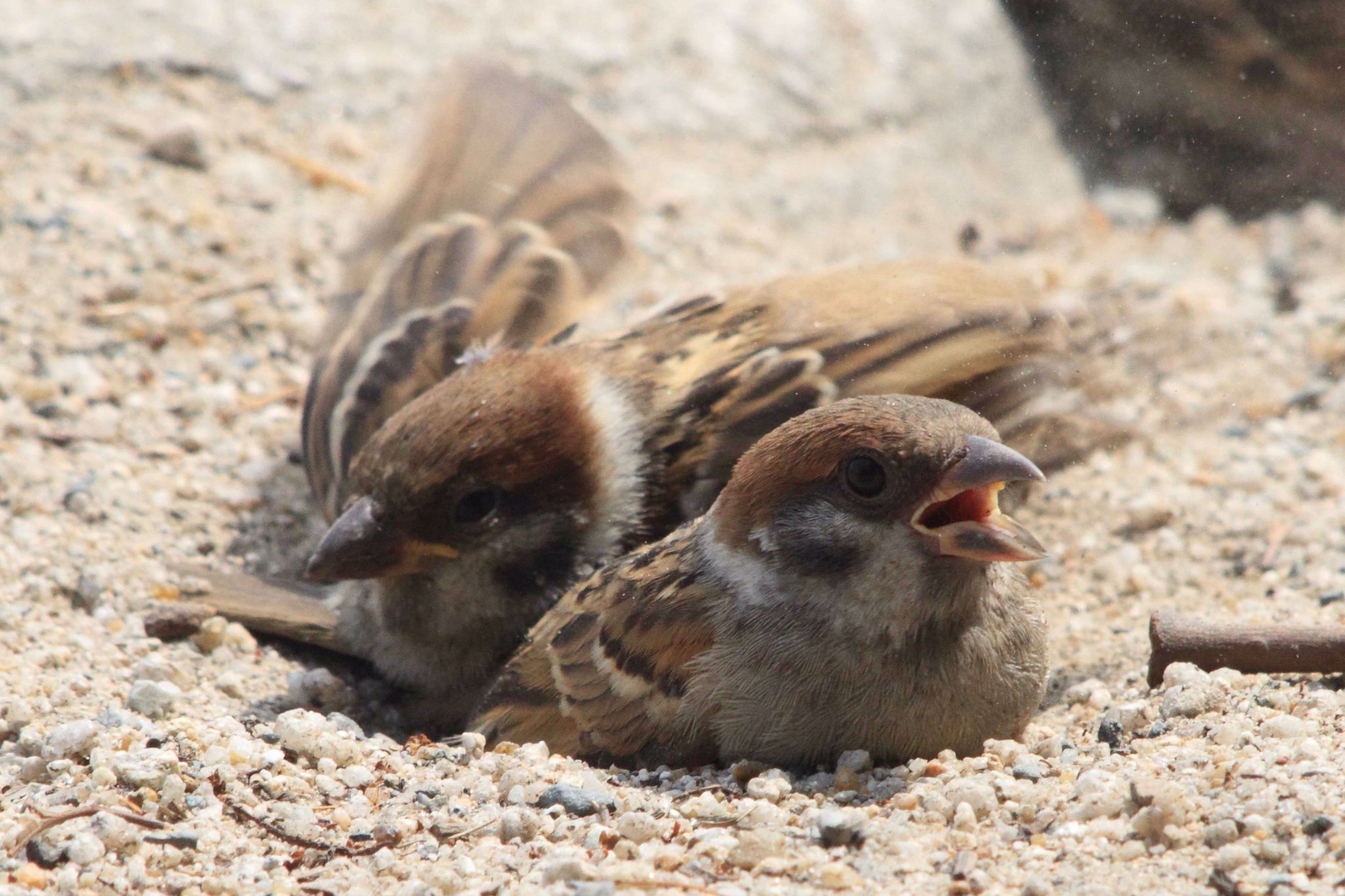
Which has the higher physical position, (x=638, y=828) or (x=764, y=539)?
(x=764, y=539)

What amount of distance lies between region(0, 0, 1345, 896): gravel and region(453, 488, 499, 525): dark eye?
1.78 feet

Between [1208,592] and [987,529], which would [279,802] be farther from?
[1208,592]

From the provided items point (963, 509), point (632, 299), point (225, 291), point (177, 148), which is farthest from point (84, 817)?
point (177, 148)

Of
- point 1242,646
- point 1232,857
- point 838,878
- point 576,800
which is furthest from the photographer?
point 1242,646

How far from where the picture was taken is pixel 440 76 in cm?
519

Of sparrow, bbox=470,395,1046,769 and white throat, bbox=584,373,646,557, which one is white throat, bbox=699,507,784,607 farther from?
white throat, bbox=584,373,646,557

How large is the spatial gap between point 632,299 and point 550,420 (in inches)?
75.7

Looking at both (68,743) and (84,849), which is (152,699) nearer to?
(68,743)

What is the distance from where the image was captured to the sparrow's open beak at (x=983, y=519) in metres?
2.53

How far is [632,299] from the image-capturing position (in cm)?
522

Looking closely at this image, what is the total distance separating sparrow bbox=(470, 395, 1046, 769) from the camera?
2.63 m

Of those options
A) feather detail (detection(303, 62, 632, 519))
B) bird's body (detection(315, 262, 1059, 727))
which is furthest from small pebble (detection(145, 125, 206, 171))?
bird's body (detection(315, 262, 1059, 727))

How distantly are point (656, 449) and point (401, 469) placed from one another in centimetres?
63

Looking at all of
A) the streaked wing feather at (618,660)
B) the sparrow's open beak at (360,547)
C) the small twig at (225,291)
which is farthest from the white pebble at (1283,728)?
the small twig at (225,291)
